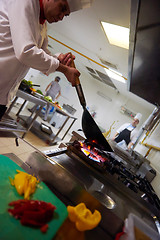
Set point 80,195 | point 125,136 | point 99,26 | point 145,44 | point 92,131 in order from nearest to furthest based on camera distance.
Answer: point 80,195 < point 145,44 < point 92,131 < point 99,26 < point 125,136

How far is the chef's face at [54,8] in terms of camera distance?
30.9 inches

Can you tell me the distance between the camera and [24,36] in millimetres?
693

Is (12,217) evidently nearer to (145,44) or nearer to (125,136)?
(145,44)

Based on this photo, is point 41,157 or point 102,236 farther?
point 41,157

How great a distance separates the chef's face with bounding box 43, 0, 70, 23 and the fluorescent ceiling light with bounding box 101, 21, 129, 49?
1.79 m

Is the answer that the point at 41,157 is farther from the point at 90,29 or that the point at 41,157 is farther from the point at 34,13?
the point at 90,29

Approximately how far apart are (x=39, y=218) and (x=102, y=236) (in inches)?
11.3

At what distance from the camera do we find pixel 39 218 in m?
0.41

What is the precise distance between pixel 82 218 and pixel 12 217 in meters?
0.22

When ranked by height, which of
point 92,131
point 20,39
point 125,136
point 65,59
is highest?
point 65,59

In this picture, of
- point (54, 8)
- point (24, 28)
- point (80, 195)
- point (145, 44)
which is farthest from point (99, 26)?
point (80, 195)

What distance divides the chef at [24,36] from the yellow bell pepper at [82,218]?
0.71 metres

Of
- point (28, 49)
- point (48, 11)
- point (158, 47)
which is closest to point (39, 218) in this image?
point (28, 49)

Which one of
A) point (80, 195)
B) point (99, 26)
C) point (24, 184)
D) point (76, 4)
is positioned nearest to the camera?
point (24, 184)
